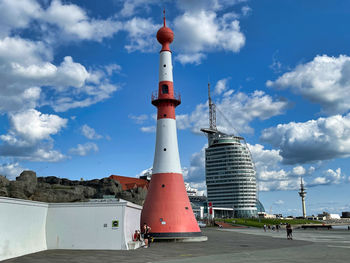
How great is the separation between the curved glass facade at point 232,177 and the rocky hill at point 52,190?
83987 mm

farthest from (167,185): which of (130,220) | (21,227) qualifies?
(21,227)

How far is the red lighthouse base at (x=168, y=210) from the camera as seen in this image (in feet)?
85.4

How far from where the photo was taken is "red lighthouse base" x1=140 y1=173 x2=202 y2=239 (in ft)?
85.4

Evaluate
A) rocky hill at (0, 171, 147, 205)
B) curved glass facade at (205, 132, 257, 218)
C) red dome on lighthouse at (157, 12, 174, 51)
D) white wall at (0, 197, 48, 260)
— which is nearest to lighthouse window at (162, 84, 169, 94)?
red dome on lighthouse at (157, 12, 174, 51)

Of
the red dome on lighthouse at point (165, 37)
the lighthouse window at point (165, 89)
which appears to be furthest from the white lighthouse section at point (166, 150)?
the red dome on lighthouse at point (165, 37)

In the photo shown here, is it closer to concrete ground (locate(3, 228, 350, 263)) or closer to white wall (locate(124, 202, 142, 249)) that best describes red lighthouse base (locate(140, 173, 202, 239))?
white wall (locate(124, 202, 142, 249))

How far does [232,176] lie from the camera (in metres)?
166

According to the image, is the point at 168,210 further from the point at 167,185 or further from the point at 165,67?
the point at 165,67

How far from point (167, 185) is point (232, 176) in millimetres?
143546

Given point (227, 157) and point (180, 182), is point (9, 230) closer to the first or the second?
point (180, 182)

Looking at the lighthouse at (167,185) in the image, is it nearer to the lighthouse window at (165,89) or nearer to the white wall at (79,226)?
the lighthouse window at (165,89)

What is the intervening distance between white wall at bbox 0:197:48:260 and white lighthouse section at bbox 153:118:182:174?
10.5m

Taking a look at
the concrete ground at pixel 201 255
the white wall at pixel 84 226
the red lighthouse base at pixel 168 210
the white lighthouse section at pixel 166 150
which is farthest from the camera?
the white lighthouse section at pixel 166 150

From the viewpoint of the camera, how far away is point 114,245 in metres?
19.4
